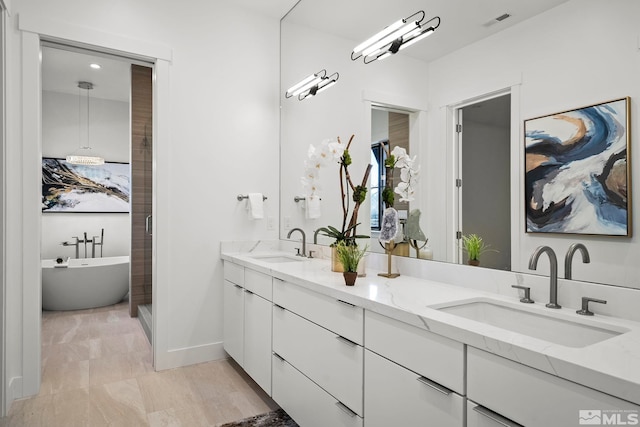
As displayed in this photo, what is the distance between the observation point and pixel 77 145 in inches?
208

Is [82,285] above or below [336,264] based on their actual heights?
below

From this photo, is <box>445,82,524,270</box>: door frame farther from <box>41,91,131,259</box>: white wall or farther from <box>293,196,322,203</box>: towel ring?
<box>41,91,131,259</box>: white wall

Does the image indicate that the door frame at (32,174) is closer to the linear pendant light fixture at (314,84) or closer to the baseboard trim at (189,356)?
the baseboard trim at (189,356)

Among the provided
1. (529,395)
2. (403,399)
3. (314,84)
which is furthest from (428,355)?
(314,84)

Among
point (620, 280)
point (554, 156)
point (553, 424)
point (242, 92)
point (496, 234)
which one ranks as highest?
point (242, 92)

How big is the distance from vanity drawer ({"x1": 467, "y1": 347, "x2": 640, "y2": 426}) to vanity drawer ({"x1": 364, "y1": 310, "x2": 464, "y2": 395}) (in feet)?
0.15

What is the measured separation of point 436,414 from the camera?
1155 millimetres

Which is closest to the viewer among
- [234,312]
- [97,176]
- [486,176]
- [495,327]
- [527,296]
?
[495,327]

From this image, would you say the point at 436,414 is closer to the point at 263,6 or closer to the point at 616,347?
the point at 616,347

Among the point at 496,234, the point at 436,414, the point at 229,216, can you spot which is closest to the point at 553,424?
the point at 436,414

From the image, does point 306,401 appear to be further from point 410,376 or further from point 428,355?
point 428,355

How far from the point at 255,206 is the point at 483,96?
1.87m

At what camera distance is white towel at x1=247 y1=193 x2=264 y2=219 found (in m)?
3.04

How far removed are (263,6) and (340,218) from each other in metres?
1.81
